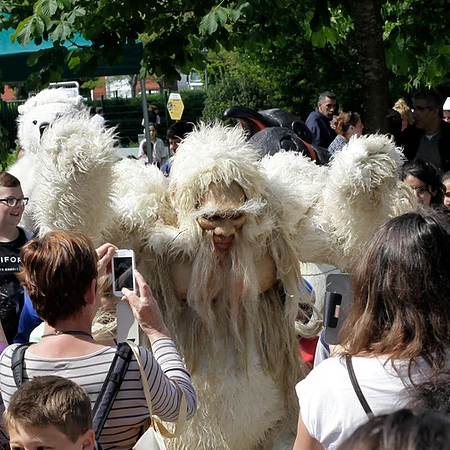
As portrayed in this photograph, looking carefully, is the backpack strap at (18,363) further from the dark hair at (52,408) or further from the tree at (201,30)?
the tree at (201,30)

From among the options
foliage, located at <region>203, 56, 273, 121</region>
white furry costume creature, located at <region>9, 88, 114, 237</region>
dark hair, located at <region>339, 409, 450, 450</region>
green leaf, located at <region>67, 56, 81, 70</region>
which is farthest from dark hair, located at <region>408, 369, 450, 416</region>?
foliage, located at <region>203, 56, 273, 121</region>

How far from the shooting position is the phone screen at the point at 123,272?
263 centimetres

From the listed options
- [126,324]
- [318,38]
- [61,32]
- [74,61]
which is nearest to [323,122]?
[318,38]

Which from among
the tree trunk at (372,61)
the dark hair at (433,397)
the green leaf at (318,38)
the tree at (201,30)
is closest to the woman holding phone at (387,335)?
the dark hair at (433,397)

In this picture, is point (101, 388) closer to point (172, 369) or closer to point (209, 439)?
point (172, 369)

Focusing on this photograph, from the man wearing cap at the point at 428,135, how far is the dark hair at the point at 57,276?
13.9ft

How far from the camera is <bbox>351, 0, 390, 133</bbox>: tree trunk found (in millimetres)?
4828

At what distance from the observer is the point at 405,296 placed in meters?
1.95

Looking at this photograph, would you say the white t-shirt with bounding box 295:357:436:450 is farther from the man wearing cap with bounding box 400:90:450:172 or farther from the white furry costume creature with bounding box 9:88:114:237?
the man wearing cap with bounding box 400:90:450:172

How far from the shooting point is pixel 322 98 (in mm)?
8625

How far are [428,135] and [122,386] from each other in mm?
4455

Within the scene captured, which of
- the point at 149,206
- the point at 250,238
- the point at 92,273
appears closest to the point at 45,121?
the point at 149,206

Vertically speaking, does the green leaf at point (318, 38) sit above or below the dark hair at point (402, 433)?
below

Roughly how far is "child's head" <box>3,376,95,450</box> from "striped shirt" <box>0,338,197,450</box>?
24cm
